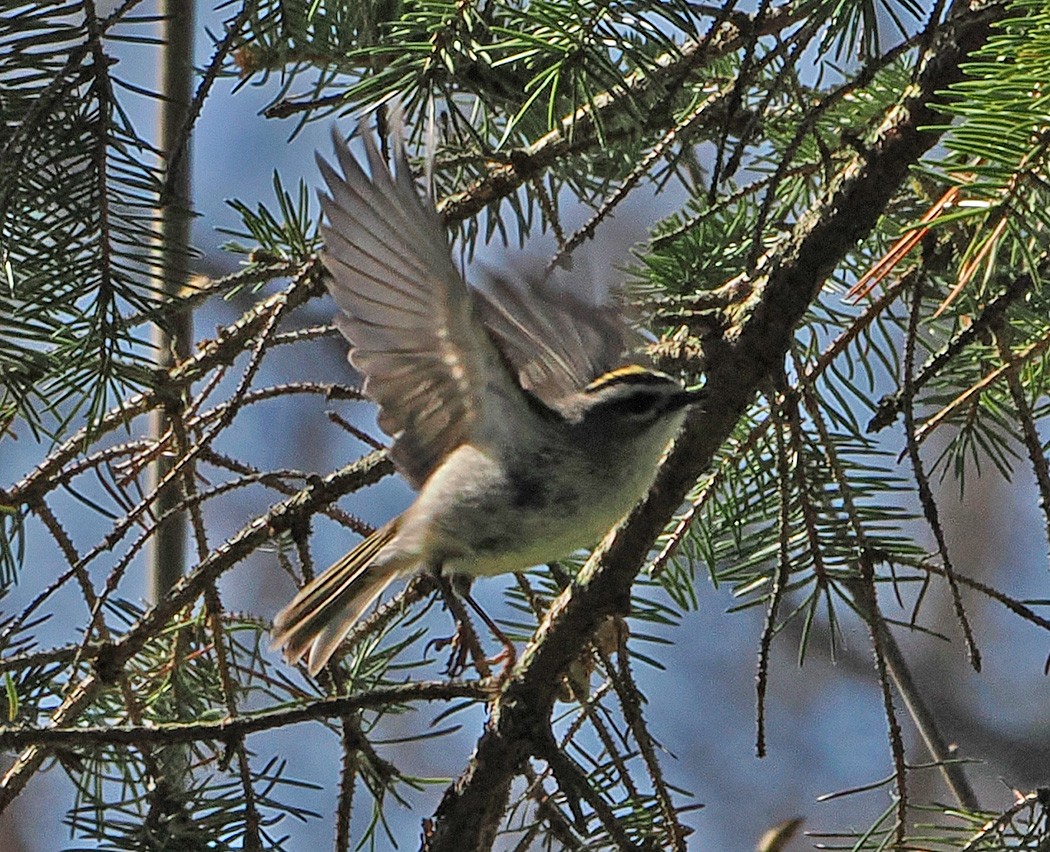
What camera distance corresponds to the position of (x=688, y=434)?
4.16 ft

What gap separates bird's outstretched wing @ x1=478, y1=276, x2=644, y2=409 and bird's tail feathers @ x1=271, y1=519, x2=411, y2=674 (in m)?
0.26

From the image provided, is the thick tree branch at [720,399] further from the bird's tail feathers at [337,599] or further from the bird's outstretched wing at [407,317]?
the bird's tail feathers at [337,599]

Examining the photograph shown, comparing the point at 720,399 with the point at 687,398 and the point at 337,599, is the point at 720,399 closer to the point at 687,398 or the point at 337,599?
the point at 687,398

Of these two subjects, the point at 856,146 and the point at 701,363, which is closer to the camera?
the point at 856,146

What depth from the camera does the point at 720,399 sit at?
4.06ft

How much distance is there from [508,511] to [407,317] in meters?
0.22

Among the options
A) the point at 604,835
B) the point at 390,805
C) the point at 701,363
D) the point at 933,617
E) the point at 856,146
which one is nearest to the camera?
the point at 856,146

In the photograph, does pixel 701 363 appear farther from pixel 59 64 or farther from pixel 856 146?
pixel 59 64

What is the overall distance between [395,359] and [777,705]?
130 inches

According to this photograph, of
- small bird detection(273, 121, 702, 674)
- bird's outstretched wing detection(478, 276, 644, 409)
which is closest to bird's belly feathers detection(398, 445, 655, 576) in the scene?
small bird detection(273, 121, 702, 674)

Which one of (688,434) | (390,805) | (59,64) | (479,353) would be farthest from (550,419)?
(390,805)

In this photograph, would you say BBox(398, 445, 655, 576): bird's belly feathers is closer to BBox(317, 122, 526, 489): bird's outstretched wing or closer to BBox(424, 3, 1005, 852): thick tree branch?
BBox(317, 122, 526, 489): bird's outstretched wing

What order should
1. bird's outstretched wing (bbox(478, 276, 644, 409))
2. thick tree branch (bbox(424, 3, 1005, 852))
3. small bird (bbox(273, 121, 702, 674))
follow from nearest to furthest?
thick tree branch (bbox(424, 3, 1005, 852)), small bird (bbox(273, 121, 702, 674)), bird's outstretched wing (bbox(478, 276, 644, 409))

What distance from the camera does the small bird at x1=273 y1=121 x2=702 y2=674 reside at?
1334 mm
